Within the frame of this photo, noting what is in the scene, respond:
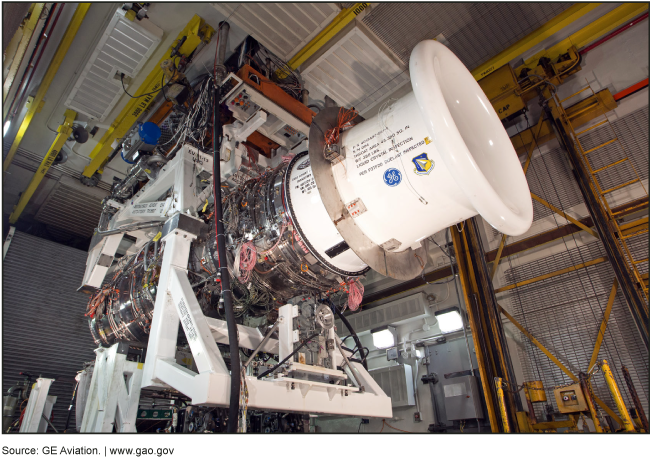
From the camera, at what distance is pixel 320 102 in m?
4.91

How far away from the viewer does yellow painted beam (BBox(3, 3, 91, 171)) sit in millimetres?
4242

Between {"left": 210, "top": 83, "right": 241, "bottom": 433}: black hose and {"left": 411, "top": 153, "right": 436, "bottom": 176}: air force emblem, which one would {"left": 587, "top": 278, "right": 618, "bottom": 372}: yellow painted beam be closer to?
{"left": 411, "top": 153, "right": 436, "bottom": 176}: air force emblem

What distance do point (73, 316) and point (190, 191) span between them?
3.98 m

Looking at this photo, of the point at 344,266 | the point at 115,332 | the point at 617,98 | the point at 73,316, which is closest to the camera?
the point at 344,266

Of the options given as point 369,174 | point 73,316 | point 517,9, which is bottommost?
point 369,174

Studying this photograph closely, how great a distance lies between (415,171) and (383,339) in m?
4.56

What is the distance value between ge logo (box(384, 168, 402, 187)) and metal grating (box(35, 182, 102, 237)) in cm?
553

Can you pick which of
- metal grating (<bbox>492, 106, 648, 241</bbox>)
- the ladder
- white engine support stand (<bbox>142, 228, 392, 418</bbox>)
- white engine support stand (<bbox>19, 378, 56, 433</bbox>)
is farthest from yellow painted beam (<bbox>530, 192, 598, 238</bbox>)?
white engine support stand (<bbox>19, 378, 56, 433</bbox>)

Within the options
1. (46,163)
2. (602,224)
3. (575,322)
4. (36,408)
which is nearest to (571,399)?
(575,322)

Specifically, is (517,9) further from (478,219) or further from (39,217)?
(39,217)

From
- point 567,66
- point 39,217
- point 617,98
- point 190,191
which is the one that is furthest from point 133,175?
point 617,98

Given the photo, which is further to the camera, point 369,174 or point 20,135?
point 20,135

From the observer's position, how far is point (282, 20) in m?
3.71

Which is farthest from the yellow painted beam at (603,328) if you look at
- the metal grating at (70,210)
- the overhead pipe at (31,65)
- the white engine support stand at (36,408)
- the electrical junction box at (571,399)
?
the metal grating at (70,210)
